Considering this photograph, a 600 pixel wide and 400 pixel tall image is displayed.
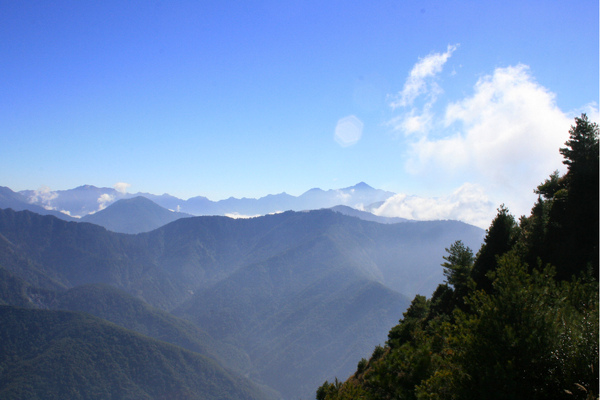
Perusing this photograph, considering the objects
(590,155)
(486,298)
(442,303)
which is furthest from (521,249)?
(486,298)

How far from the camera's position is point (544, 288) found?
14.5 metres

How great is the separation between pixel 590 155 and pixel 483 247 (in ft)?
54.7

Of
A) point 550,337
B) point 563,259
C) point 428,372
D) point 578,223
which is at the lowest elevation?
point 428,372

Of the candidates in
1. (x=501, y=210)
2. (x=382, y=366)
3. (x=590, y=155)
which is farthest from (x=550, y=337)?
(x=501, y=210)

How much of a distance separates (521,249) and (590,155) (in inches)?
412

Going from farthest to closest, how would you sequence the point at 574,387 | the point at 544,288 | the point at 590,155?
the point at 590,155 → the point at 544,288 → the point at 574,387

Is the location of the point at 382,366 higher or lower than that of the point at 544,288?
lower

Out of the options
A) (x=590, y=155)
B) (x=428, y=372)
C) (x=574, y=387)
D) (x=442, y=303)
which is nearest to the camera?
(x=574, y=387)

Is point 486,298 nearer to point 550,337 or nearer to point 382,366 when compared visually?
point 550,337

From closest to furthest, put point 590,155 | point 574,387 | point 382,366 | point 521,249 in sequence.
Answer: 1. point 574,387
2. point 382,366
3. point 590,155
4. point 521,249

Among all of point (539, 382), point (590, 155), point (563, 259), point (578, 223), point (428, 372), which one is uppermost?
point (590, 155)

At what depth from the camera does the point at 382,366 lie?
23.5 meters

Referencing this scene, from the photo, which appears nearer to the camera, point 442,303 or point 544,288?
point 544,288

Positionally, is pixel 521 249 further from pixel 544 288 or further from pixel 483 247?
pixel 544 288
